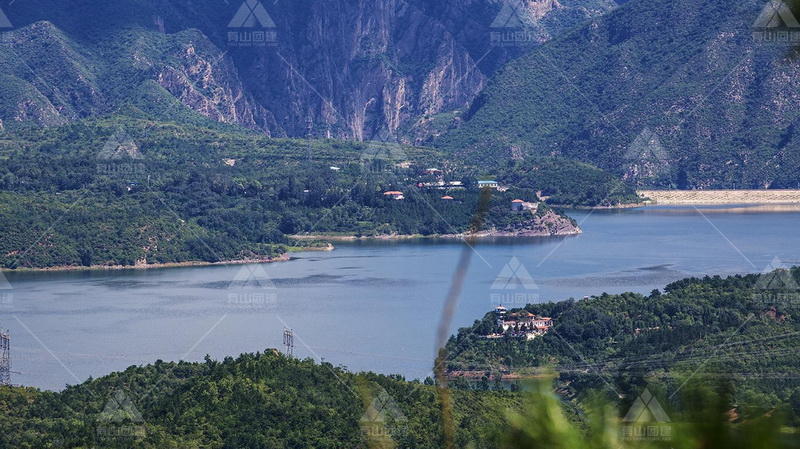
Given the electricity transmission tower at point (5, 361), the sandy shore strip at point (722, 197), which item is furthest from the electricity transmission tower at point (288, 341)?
the sandy shore strip at point (722, 197)

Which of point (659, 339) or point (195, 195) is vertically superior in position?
point (195, 195)

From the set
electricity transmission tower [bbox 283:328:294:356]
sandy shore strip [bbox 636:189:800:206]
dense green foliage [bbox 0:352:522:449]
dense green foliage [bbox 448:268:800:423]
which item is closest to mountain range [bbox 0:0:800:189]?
sandy shore strip [bbox 636:189:800:206]

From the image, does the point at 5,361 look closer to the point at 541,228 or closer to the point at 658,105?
the point at 541,228

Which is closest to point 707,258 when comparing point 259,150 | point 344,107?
point 259,150

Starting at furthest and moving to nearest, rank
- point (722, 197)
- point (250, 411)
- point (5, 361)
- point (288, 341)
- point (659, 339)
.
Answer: point (722, 197), point (288, 341), point (659, 339), point (5, 361), point (250, 411)

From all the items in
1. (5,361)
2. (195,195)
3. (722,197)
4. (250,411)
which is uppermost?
(722,197)

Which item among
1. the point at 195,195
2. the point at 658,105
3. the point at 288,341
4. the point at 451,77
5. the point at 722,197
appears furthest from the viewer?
the point at 451,77

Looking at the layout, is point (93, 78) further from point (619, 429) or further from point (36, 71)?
point (619, 429)

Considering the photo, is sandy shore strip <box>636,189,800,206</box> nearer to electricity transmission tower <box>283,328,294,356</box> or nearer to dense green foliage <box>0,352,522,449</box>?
electricity transmission tower <box>283,328,294,356</box>

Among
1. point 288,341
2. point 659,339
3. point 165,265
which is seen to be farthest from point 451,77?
point 659,339
